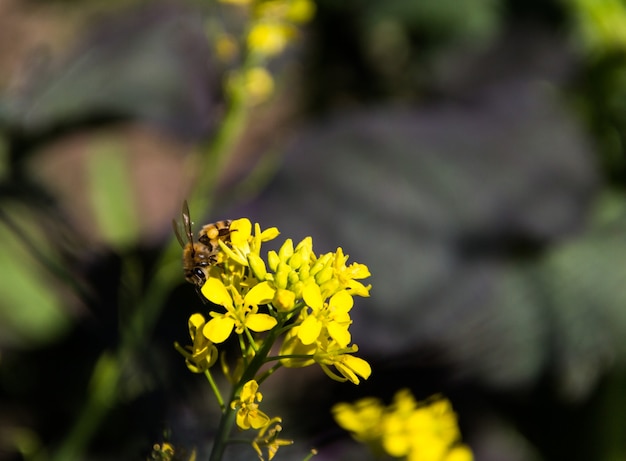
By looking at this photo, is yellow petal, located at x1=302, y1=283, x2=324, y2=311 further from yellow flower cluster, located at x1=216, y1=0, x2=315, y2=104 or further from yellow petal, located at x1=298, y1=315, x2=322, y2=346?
yellow flower cluster, located at x1=216, y1=0, x2=315, y2=104

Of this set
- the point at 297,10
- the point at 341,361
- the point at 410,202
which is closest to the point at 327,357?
the point at 341,361

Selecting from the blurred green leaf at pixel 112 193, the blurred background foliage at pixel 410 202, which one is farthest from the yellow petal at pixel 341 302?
the blurred green leaf at pixel 112 193

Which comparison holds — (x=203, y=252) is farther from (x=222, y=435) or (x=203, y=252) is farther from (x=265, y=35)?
(x=265, y=35)

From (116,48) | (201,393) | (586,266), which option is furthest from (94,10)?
(201,393)

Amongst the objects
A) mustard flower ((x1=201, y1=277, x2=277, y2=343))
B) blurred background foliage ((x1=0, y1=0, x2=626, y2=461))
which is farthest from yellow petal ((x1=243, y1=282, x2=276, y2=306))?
blurred background foliage ((x1=0, y1=0, x2=626, y2=461))

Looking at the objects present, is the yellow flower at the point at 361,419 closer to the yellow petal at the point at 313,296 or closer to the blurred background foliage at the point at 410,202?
the yellow petal at the point at 313,296
